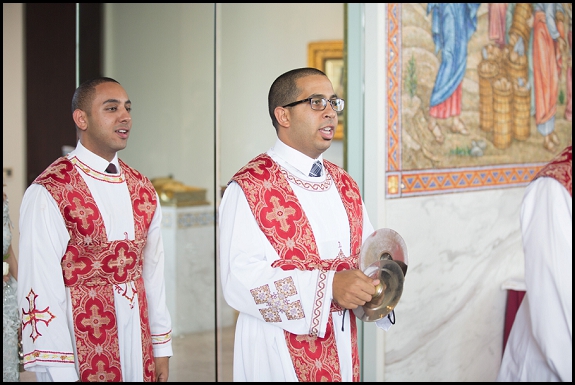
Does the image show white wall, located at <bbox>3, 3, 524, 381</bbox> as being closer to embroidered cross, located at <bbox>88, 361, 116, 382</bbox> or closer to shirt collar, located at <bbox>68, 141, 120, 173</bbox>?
shirt collar, located at <bbox>68, 141, 120, 173</bbox>

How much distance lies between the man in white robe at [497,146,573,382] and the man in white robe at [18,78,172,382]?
1.50 meters

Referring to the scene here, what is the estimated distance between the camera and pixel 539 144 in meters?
5.95

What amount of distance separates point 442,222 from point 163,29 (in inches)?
101

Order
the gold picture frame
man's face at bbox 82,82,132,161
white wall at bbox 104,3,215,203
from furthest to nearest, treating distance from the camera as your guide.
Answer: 1. the gold picture frame
2. white wall at bbox 104,3,215,203
3. man's face at bbox 82,82,132,161

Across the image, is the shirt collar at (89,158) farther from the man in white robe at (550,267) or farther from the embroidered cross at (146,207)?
the man in white robe at (550,267)

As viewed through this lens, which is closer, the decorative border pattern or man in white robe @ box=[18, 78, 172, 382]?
man in white robe @ box=[18, 78, 172, 382]

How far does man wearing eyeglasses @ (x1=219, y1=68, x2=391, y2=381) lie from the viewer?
2.49 metres

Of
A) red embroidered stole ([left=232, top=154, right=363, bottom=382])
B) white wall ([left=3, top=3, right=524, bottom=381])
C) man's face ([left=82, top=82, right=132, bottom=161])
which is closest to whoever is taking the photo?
man's face ([left=82, top=82, right=132, bottom=161])

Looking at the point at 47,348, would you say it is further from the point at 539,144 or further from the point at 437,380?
the point at 539,144

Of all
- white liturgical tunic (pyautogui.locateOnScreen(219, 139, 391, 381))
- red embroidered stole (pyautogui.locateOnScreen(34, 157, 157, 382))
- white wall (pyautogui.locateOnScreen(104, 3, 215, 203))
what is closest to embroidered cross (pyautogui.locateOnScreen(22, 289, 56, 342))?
red embroidered stole (pyautogui.locateOnScreen(34, 157, 157, 382))

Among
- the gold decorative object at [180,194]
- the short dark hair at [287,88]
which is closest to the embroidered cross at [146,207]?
the short dark hair at [287,88]

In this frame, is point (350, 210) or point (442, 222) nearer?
point (350, 210)

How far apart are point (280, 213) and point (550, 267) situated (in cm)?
105

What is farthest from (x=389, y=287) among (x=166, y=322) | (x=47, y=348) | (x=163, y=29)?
(x=163, y=29)
